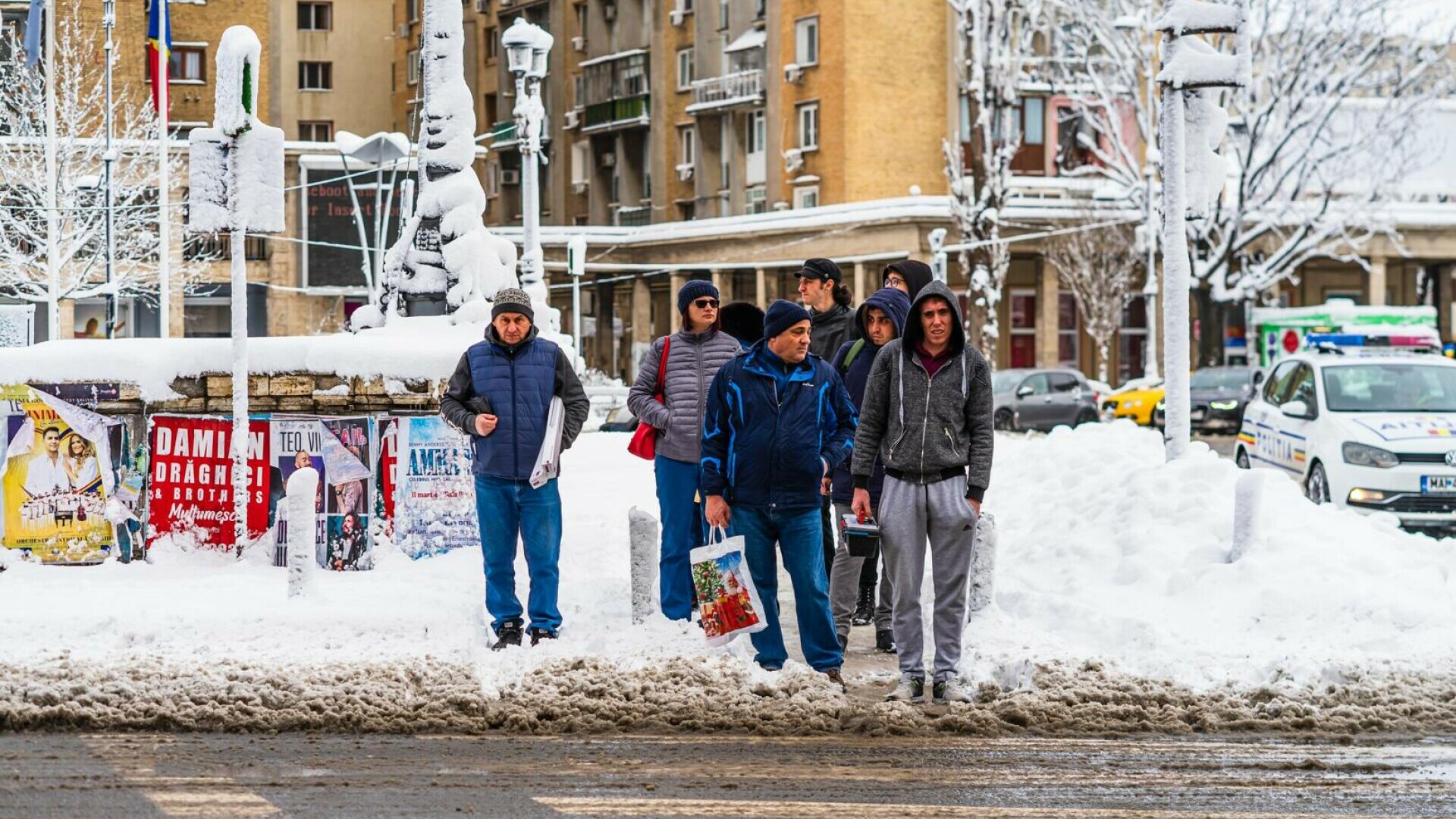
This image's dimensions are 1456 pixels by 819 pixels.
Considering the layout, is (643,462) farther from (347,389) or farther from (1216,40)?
(1216,40)

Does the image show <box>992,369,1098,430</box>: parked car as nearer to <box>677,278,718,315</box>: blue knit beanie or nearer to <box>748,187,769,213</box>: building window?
<box>748,187,769,213</box>: building window

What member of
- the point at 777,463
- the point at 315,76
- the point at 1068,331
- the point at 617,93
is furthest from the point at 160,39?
the point at 315,76

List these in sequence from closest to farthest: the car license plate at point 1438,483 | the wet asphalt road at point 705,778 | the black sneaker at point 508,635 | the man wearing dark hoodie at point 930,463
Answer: the wet asphalt road at point 705,778 → the man wearing dark hoodie at point 930,463 → the black sneaker at point 508,635 → the car license plate at point 1438,483

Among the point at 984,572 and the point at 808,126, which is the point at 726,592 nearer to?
the point at 984,572

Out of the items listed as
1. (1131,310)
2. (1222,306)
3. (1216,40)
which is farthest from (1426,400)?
(1131,310)

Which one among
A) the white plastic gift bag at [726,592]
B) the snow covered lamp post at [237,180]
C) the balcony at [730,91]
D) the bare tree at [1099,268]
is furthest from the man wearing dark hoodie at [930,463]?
the balcony at [730,91]

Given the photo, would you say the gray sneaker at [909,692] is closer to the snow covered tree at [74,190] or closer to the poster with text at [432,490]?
the poster with text at [432,490]

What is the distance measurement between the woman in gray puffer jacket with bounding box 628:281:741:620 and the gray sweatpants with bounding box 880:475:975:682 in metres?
1.74

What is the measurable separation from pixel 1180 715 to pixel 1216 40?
36.2 meters

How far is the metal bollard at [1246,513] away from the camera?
440 inches

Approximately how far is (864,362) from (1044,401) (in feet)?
102

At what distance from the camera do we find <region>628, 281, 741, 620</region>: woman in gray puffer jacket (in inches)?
405

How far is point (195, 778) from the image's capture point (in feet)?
22.6

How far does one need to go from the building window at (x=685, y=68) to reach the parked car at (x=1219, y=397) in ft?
91.4
